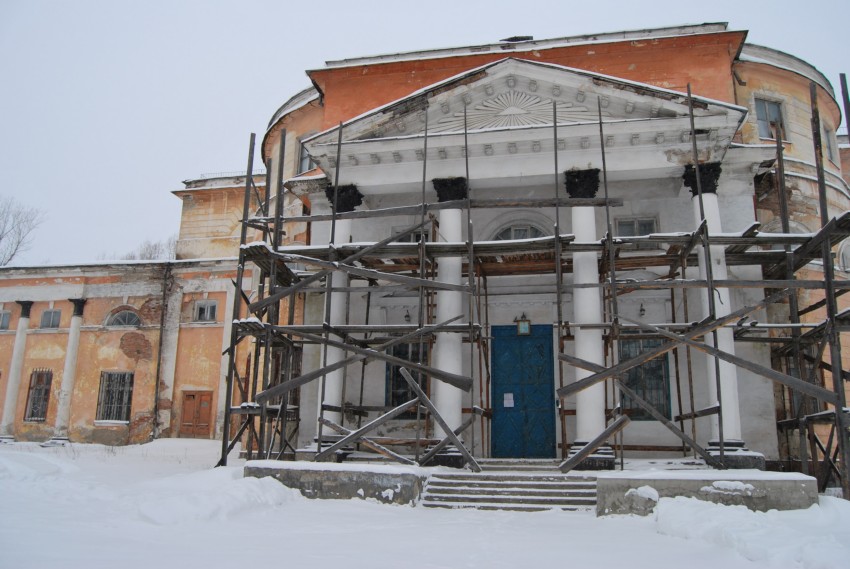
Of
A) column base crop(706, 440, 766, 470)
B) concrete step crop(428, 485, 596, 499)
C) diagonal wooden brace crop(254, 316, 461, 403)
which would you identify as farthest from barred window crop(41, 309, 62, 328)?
column base crop(706, 440, 766, 470)

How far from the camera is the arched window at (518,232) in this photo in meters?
15.7

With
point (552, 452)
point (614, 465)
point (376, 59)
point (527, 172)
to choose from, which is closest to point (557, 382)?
point (552, 452)

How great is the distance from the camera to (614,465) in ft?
38.3

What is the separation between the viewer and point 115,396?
A: 2314 cm

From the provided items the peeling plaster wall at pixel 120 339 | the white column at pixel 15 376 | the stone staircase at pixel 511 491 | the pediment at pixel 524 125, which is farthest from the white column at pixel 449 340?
the white column at pixel 15 376

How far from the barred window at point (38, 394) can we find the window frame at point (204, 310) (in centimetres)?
560

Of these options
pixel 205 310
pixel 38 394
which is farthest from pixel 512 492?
pixel 38 394

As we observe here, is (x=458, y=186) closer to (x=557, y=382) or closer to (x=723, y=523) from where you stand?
(x=557, y=382)

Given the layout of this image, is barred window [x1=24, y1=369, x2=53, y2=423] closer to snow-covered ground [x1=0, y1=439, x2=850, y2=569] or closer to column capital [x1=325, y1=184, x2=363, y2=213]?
column capital [x1=325, y1=184, x2=363, y2=213]

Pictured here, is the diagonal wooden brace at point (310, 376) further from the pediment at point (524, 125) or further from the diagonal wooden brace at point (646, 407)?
the pediment at point (524, 125)

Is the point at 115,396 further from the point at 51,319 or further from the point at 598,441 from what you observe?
the point at 598,441

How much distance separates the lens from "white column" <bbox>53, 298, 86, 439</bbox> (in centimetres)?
2305

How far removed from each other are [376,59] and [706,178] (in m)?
8.83

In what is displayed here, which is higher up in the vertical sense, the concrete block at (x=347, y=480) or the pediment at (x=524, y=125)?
the pediment at (x=524, y=125)
